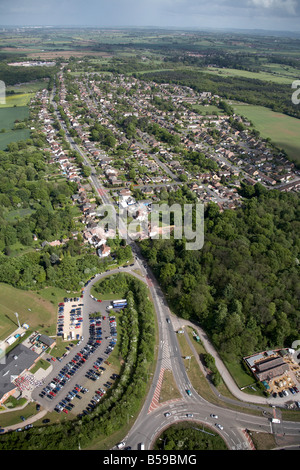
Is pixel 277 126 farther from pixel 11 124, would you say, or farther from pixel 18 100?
pixel 18 100

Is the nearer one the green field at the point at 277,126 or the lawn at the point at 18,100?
the green field at the point at 277,126

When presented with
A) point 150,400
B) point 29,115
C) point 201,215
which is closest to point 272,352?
point 150,400

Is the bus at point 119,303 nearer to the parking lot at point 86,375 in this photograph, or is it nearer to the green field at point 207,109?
the parking lot at point 86,375

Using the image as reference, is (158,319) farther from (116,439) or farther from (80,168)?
(80,168)

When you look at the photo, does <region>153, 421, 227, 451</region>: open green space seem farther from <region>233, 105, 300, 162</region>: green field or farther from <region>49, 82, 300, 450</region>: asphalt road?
<region>233, 105, 300, 162</region>: green field

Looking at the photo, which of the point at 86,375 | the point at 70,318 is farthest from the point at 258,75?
the point at 86,375

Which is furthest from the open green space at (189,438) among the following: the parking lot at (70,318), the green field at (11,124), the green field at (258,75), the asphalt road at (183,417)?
the green field at (258,75)

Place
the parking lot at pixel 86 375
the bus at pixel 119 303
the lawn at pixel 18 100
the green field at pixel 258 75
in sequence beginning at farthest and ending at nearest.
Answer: the green field at pixel 258 75, the lawn at pixel 18 100, the bus at pixel 119 303, the parking lot at pixel 86 375
